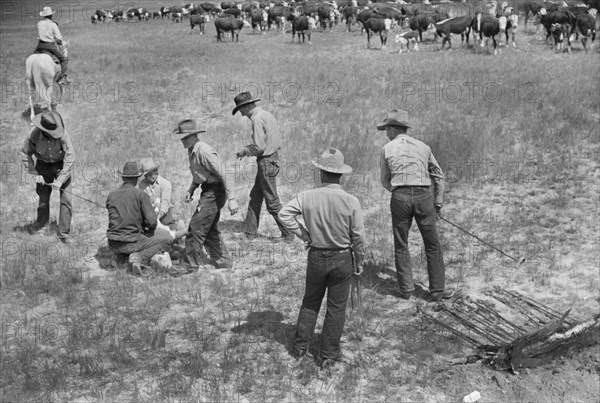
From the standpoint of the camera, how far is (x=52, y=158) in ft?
31.6

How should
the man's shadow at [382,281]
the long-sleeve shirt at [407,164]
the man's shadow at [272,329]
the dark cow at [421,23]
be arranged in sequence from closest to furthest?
the man's shadow at [272,329] < the long-sleeve shirt at [407,164] < the man's shadow at [382,281] < the dark cow at [421,23]

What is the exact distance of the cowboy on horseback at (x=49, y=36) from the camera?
1546cm

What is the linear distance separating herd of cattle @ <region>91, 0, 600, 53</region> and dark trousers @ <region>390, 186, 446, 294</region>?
18019 millimetres

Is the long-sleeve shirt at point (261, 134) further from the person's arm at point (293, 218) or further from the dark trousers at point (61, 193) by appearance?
the person's arm at point (293, 218)

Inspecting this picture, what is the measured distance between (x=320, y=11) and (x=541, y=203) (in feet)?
89.6

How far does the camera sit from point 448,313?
23.3 ft

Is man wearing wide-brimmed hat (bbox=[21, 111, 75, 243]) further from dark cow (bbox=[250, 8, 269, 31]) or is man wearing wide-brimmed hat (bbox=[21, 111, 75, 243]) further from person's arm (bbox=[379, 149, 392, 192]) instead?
dark cow (bbox=[250, 8, 269, 31])

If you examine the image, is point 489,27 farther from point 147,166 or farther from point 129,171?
point 129,171

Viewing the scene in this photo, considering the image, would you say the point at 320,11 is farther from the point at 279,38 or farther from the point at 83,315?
the point at 83,315

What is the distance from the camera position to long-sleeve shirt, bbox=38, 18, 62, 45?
609 inches

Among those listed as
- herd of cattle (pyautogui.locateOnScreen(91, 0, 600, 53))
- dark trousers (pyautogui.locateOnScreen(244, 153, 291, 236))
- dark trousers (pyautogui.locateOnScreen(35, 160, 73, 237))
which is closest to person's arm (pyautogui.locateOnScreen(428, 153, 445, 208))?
dark trousers (pyautogui.locateOnScreen(244, 153, 291, 236))

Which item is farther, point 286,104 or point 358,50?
point 358,50

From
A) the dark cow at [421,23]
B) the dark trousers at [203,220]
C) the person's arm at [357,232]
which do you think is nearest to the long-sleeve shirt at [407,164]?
the person's arm at [357,232]

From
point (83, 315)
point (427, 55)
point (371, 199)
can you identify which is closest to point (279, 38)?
point (427, 55)
